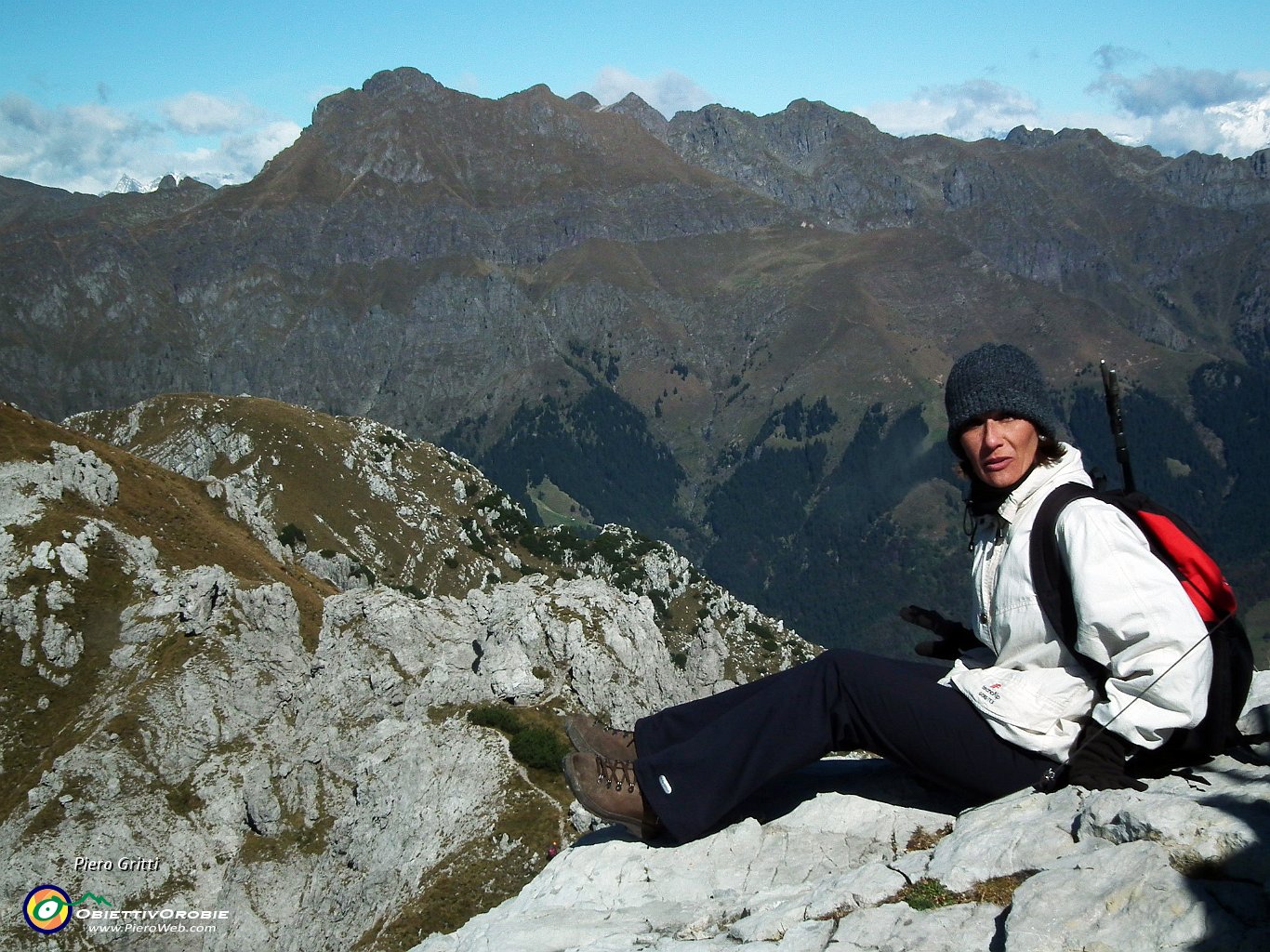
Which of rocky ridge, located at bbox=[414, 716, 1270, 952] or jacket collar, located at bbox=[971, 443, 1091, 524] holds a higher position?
jacket collar, located at bbox=[971, 443, 1091, 524]

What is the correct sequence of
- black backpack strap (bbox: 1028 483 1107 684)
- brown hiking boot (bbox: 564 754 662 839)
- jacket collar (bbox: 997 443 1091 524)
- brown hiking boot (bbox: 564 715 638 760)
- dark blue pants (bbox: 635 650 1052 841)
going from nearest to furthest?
black backpack strap (bbox: 1028 483 1107 684) < jacket collar (bbox: 997 443 1091 524) < dark blue pants (bbox: 635 650 1052 841) < brown hiking boot (bbox: 564 754 662 839) < brown hiking boot (bbox: 564 715 638 760)

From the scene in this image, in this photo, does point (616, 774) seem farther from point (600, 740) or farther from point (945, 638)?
point (945, 638)

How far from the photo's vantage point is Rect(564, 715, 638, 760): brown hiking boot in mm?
12680

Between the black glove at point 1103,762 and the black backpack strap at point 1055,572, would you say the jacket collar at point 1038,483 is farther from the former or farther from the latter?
the black glove at point 1103,762

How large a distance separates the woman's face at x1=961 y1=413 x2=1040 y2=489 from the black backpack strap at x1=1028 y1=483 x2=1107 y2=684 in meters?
0.60

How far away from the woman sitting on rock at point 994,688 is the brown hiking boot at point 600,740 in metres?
0.32

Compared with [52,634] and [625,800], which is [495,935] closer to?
[625,800]

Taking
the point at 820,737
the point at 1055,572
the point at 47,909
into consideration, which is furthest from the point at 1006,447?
the point at 47,909

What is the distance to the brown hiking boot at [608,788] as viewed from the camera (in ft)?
39.7

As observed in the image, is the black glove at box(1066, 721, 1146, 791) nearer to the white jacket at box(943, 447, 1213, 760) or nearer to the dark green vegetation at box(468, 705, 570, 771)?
the white jacket at box(943, 447, 1213, 760)

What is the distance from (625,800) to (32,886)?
42.6m

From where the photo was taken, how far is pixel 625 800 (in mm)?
12148

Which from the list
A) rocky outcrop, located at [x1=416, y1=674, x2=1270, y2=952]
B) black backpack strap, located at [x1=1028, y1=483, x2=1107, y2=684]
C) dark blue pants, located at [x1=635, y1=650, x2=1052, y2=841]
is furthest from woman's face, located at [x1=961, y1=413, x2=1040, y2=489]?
rocky outcrop, located at [x1=416, y1=674, x2=1270, y2=952]

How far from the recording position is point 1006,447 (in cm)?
1029
